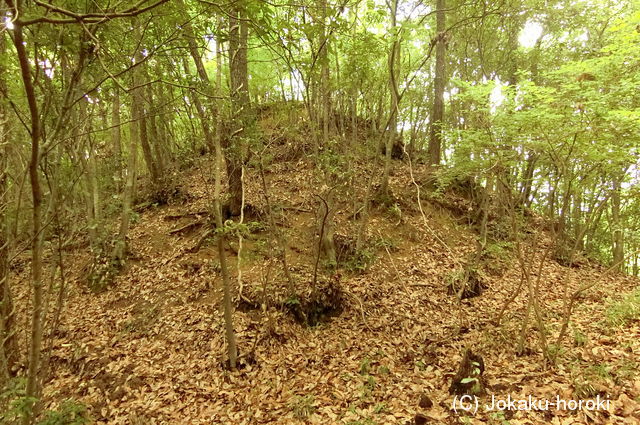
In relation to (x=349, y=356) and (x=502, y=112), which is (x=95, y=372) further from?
(x=502, y=112)

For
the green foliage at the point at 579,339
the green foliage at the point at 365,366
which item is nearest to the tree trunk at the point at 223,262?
the green foliage at the point at 365,366

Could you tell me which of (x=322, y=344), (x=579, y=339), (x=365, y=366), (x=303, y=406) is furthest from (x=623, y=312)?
(x=303, y=406)

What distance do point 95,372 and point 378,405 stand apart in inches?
193

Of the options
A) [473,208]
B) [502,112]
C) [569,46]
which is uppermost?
[569,46]

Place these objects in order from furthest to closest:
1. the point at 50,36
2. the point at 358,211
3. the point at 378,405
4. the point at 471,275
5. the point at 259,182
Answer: the point at 259,182
the point at 358,211
the point at 471,275
the point at 378,405
the point at 50,36

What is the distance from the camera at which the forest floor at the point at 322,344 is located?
4.25 meters

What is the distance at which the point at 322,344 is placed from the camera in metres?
Answer: 5.95

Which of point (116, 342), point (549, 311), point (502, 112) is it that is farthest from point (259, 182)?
point (549, 311)

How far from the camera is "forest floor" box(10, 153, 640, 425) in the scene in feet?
13.9

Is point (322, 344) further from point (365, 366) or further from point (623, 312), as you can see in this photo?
point (623, 312)

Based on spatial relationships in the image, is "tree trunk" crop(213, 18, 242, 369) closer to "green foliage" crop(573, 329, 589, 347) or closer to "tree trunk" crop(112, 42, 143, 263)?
"tree trunk" crop(112, 42, 143, 263)

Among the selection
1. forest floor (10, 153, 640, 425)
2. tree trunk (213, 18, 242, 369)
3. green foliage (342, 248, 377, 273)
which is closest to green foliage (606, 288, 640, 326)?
forest floor (10, 153, 640, 425)

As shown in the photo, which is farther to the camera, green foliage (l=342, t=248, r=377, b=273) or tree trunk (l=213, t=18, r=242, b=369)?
green foliage (l=342, t=248, r=377, b=273)

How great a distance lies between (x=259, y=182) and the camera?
9.76 meters
